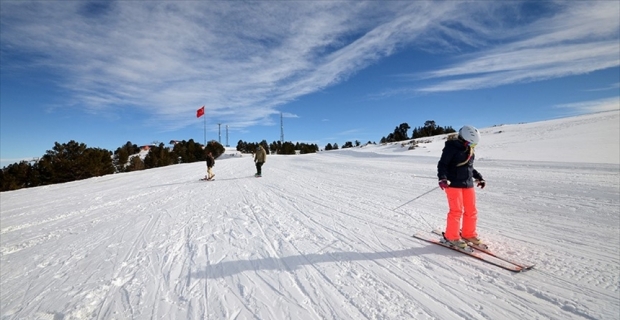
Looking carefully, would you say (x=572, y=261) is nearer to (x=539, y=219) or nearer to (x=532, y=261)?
(x=532, y=261)

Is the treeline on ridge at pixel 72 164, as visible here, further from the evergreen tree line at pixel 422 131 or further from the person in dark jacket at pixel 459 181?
the person in dark jacket at pixel 459 181

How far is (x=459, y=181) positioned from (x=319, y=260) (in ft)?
8.58

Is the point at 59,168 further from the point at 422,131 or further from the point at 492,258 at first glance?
the point at 422,131

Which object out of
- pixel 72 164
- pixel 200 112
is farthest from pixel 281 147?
pixel 72 164

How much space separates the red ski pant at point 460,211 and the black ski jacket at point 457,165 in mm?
121

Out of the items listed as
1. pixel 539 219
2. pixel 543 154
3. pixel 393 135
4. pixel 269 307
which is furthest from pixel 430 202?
pixel 393 135

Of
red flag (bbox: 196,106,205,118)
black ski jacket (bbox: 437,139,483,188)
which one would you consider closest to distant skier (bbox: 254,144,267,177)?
black ski jacket (bbox: 437,139,483,188)

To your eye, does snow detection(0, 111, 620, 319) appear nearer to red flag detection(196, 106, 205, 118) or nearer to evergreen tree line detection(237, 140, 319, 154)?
red flag detection(196, 106, 205, 118)

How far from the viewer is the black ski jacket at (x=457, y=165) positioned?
439cm

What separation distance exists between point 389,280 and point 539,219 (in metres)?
4.42

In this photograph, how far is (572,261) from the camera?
12.6ft

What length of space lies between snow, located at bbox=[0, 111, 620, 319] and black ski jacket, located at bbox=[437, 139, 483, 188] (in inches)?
45.7

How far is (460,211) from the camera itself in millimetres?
4477

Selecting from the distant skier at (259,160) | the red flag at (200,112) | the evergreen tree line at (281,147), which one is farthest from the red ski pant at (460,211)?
the evergreen tree line at (281,147)
